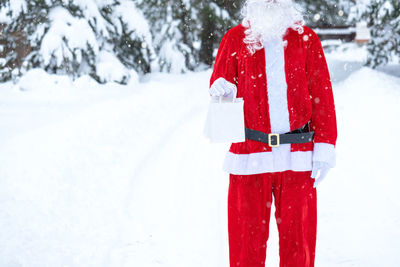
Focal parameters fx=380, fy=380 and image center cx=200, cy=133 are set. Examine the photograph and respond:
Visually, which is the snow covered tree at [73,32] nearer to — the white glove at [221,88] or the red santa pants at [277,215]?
the white glove at [221,88]

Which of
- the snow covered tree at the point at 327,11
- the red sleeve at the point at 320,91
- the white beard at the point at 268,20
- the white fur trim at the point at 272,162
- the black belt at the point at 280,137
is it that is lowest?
the white fur trim at the point at 272,162

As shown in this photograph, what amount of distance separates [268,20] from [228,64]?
1.12ft

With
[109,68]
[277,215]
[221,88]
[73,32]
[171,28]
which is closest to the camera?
[221,88]

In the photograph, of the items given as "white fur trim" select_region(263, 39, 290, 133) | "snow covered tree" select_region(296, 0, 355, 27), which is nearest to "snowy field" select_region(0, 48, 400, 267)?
"white fur trim" select_region(263, 39, 290, 133)

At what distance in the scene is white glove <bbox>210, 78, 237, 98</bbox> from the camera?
6.88 ft

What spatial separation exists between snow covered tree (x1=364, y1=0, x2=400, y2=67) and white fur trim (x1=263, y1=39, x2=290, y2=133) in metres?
12.6

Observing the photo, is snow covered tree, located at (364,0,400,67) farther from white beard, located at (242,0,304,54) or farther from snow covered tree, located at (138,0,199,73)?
white beard, located at (242,0,304,54)

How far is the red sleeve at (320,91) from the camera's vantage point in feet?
7.38

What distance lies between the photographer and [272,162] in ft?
7.27

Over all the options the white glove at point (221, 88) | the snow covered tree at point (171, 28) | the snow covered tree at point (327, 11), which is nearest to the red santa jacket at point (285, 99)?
the white glove at point (221, 88)

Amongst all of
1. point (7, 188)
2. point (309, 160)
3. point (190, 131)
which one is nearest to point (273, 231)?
point (309, 160)

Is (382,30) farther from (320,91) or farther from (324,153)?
(324,153)

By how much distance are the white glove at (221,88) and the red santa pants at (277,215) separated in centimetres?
53

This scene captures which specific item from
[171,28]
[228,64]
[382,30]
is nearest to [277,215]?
[228,64]
